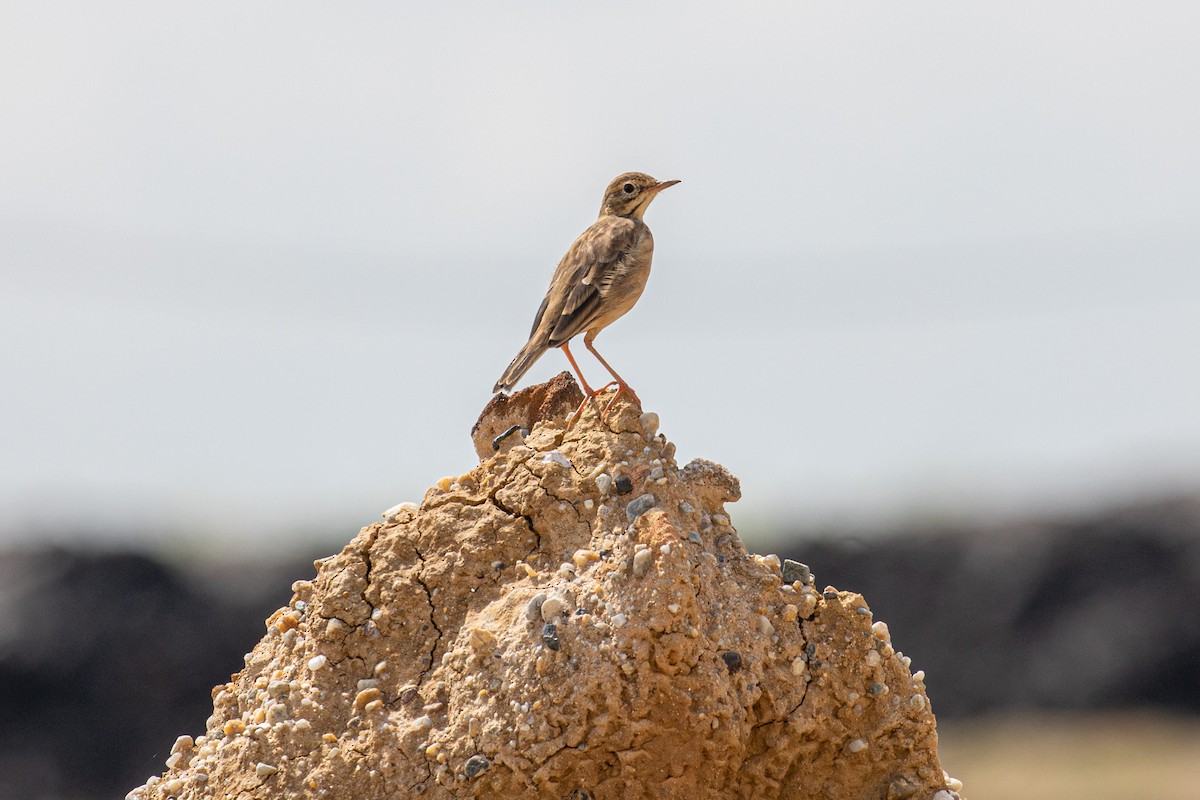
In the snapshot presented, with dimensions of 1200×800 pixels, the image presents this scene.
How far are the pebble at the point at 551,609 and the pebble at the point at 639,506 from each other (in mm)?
430

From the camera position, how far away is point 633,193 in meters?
8.48

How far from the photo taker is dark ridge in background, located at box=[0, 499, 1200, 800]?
18750mm

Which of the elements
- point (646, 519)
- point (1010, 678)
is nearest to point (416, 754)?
point (646, 519)

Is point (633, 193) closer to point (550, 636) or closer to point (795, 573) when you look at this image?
point (795, 573)

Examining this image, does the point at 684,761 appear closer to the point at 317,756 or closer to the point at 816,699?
the point at 816,699

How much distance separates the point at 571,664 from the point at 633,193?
4.03m

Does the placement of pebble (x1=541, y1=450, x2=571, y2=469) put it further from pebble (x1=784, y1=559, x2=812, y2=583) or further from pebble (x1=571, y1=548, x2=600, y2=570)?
pebble (x1=784, y1=559, x2=812, y2=583)

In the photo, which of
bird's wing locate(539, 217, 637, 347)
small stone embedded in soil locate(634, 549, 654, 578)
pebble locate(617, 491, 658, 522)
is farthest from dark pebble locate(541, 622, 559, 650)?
bird's wing locate(539, 217, 637, 347)

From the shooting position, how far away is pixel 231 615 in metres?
20.0

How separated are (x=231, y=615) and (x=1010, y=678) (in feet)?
40.5

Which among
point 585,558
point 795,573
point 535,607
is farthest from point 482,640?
point 795,573

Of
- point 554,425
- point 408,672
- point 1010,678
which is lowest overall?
point 408,672

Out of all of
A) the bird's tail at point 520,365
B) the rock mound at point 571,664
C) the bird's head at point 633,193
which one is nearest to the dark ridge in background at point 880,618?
the bird's head at point 633,193

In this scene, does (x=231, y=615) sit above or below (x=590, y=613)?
above
